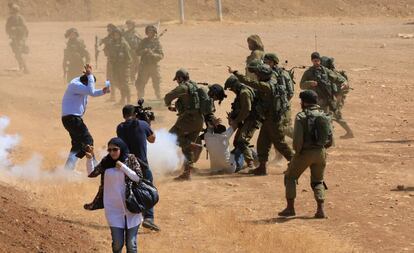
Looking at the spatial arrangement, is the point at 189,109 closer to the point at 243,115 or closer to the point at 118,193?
the point at 243,115

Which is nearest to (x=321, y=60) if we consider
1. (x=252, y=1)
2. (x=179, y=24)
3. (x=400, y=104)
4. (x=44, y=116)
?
(x=400, y=104)

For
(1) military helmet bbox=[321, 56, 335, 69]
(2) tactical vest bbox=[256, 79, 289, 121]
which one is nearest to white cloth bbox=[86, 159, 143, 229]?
(2) tactical vest bbox=[256, 79, 289, 121]

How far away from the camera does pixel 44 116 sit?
742 inches

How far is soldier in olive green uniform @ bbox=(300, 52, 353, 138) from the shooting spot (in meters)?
14.7

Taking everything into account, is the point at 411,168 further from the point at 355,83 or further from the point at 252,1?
the point at 252,1

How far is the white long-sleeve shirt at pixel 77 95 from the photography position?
38.5 feet

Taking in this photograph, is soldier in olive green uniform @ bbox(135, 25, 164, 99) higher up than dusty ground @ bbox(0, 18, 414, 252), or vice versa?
soldier in olive green uniform @ bbox(135, 25, 164, 99)

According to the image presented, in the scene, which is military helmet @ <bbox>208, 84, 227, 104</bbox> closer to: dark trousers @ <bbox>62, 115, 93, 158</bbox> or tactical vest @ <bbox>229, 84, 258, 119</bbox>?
tactical vest @ <bbox>229, 84, 258, 119</bbox>

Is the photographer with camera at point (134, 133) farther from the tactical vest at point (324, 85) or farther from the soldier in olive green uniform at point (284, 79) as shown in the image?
the tactical vest at point (324, 85)

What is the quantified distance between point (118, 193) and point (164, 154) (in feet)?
16.4

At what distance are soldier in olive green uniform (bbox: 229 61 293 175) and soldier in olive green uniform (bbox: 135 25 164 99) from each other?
6.81m

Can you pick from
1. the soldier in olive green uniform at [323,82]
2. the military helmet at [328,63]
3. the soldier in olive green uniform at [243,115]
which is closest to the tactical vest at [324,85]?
the soldier in olive green uniform at [323,82]

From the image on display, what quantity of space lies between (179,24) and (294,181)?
Answer: 2847 cm

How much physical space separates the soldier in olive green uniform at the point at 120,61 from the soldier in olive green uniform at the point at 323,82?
5.81 m
